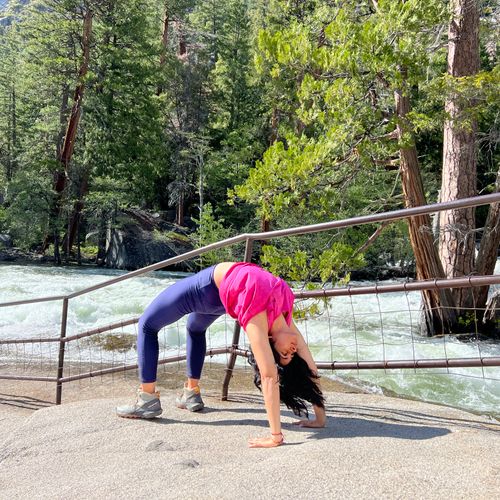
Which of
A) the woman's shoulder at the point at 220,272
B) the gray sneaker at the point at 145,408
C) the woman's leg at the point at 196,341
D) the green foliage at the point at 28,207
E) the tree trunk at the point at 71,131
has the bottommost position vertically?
the gray sneaker at the point at 145,408

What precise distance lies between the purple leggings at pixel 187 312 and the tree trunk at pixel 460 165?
619cm

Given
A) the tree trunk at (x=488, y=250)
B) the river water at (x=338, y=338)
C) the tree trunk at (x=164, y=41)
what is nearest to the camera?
the river water at (x=338, y=338)

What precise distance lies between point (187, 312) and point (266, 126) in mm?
28712

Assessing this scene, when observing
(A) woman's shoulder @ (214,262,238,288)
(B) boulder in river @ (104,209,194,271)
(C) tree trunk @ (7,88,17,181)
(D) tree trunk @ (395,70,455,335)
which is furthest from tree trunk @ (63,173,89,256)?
(A) woman's shoulder @ (214,262,238,288)

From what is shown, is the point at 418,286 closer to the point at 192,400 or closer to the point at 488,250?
the point at 192,400

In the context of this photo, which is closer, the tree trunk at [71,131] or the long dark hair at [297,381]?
the long dark hair at [297,381]

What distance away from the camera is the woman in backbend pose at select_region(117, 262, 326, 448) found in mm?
2709

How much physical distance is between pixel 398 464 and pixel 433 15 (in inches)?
263

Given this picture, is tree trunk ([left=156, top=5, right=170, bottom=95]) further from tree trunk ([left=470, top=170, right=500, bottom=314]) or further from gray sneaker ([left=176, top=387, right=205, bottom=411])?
gray sneaker ([left=176, top=387, right=205, bottom=411])

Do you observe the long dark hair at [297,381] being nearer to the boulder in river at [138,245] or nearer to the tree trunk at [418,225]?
the tree trunk at [418,225]

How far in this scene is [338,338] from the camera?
Result: 992 centimetres

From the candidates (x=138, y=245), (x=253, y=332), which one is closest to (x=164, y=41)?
(x=138, y=245)

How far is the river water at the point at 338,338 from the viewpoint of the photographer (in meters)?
6.47

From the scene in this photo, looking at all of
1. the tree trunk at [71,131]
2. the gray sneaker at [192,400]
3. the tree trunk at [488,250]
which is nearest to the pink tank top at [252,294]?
the gray sneaker at [192,400]
